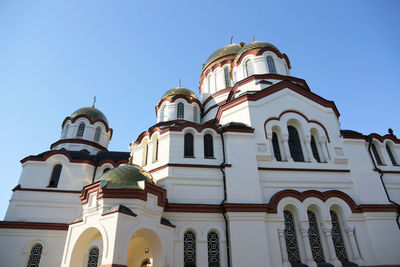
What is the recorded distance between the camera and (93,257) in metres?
11.6

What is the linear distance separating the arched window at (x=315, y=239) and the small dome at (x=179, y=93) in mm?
11150

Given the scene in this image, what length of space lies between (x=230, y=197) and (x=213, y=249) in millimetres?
2214

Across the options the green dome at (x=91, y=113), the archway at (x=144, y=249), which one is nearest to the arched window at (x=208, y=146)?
the archway at (x=144, y=249)

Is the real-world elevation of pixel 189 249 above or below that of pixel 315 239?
below

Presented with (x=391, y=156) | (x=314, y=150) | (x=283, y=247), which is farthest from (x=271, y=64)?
(x=283, y=247)

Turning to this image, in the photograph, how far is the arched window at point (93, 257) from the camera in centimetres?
1151

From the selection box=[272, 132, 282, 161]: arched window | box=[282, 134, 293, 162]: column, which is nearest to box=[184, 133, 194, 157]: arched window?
box=[272, 132, 282, 161]: arched window

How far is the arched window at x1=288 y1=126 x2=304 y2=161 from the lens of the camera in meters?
13.8

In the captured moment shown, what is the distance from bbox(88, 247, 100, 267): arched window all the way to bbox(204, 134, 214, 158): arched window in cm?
636

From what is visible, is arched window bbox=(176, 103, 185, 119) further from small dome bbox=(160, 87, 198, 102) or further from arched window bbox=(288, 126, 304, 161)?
arched window bbox=(288, 126, 304, 161)

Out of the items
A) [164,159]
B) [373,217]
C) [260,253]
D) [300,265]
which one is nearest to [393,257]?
[373,217]

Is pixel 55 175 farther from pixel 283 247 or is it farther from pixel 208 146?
pixel 283 247

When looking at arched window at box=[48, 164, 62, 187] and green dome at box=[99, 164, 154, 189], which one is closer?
green dome at box=[99, 164, 154, 189]

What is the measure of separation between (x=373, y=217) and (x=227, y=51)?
623 inches
